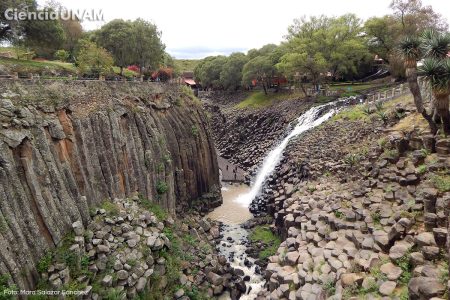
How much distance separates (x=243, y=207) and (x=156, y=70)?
28197 millimetres

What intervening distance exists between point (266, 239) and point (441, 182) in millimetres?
14958

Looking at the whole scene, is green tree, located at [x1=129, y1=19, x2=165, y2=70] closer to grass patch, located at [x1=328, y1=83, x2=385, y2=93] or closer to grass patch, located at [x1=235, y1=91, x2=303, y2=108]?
grass patch, located at [x1=235, y1=91, x2=303, y2=108]

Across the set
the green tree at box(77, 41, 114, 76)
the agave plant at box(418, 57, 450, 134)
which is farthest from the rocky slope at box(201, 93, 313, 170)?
the agave plant at box(418, 57, 450, 134)

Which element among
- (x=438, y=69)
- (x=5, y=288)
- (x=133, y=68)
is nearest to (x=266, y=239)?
(x=438, y=69)

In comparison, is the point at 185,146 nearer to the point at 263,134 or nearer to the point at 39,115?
the point at 39,115

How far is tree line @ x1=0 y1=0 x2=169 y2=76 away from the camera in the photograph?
103ft

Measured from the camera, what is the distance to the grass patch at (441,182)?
16.3m

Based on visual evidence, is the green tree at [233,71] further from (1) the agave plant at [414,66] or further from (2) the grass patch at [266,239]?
(1) the agave plant at [414,66]

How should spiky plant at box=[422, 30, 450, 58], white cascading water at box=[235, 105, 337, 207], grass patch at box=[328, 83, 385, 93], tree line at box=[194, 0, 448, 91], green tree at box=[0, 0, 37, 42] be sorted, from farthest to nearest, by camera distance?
1. grass patch at box=[328, 83, 385, 93]
2. tree line at box=[194, 0, 448, 91]
3. white cascading water at box=[235, 105, 337, 207]
4. green tree at box=[0, 0, 37, 42]
5. spiky plant at box=[422, 30, 450, 58]

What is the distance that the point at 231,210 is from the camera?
35.4 metres

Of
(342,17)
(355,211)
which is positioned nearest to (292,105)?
(342,17)

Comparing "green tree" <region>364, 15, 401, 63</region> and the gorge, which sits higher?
"green tree" <region>364, 15, 401, 63</region>

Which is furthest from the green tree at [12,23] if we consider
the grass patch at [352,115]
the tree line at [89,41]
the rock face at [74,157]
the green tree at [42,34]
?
the grass patch at [352,115]

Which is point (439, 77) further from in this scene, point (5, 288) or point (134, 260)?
point (5, 288)
